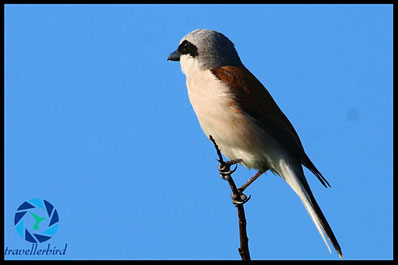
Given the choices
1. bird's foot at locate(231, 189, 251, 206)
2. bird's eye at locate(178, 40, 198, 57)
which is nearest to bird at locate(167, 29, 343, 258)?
bird's eye at locate(178, 40, 198, 57)

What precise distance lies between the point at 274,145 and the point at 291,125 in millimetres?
284

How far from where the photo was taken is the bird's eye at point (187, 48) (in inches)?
190

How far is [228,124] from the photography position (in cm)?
434

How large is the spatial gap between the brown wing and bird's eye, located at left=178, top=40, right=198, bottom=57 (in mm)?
357

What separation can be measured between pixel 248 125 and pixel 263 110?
0.70 feet

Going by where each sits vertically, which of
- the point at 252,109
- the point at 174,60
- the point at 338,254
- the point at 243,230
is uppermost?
the point at 174,60

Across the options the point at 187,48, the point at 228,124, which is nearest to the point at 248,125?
the point at 228,124

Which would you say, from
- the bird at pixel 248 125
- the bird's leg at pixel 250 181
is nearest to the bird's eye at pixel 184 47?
the bird at pixel 248 125

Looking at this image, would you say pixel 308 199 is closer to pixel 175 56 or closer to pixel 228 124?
pixel 228 124

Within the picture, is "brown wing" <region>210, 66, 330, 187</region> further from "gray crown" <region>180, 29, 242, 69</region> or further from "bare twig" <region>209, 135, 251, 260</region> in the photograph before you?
"bare twig" <region>209, 135, 251, 260</region>

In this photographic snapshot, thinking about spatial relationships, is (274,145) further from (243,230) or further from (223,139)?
(243,230)

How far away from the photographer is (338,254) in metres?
3.95

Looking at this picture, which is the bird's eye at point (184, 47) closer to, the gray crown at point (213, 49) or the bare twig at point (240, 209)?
the gray crown at point (213, 49)

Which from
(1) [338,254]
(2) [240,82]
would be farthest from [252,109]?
(1) [338,254]
